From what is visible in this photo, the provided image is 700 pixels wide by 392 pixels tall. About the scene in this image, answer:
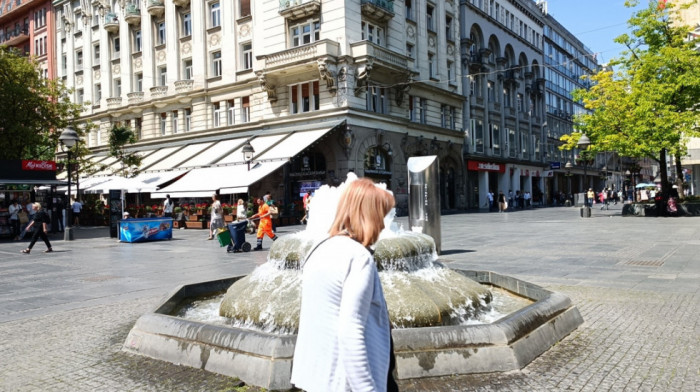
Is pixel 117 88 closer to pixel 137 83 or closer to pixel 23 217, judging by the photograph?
pixel 137 83

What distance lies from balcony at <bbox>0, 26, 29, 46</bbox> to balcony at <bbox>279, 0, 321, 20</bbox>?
117ft

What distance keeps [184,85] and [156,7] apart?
6.49 metres

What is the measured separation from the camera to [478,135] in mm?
43719

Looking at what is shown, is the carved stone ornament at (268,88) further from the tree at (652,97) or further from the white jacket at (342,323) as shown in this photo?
the white jacket at (342,323)

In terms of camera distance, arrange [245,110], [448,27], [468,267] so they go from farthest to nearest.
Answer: [448,27] < [245,110] < [468,267]

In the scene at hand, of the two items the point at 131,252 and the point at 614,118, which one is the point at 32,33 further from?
the point at 614,118

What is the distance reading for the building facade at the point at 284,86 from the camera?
93.5 ft

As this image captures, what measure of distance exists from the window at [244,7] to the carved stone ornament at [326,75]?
26.9 ft

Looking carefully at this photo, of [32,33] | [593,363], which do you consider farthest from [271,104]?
[32,33]

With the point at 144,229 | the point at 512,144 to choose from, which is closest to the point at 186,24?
the point at 144,229

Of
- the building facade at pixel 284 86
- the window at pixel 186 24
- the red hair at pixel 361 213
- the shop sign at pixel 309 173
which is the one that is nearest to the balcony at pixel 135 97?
the building facade at pixel 284 86

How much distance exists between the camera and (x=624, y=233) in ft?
58.0

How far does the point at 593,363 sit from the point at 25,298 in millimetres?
8318

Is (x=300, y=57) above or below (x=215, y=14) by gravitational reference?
below
